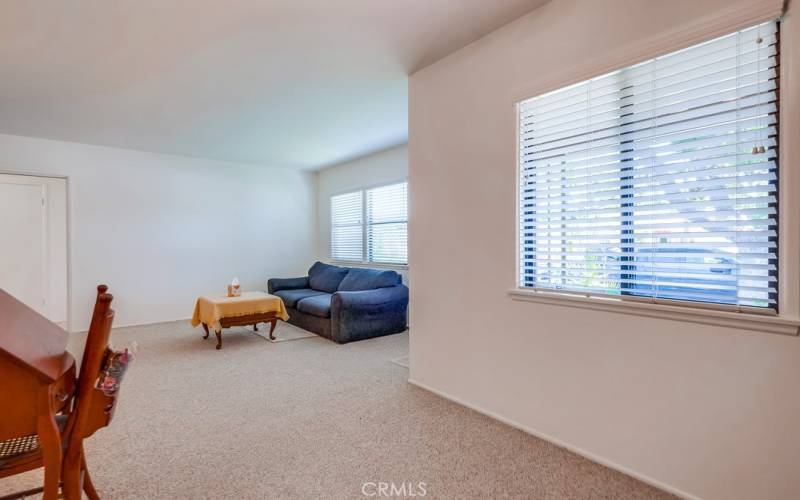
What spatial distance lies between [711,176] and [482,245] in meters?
1.27

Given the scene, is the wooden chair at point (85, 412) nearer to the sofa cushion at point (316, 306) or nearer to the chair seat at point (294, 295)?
the sofa cushion at point (316, 306)

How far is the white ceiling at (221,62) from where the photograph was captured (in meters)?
2.29

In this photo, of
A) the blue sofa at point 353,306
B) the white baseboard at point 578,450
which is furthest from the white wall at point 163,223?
the white baseboard at point 578,450

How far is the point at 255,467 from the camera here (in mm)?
2008

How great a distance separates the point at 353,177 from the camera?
631 centimetres

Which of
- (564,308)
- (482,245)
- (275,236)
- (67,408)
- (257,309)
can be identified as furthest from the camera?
(275,236)

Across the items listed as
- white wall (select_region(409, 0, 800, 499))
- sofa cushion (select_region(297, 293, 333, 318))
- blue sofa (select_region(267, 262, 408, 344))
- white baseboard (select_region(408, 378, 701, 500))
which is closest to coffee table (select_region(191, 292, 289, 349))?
sofa cushion (select_region(297, 293, 333, 318))

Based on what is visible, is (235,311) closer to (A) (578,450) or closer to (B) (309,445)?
(B) (309,445)

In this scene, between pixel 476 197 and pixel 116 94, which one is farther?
pixel 116 94

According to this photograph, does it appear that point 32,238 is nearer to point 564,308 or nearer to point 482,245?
point 482,245

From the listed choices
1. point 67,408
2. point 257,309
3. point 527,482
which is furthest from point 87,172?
point 527,482

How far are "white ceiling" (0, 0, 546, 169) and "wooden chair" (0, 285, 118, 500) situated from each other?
6.28ft

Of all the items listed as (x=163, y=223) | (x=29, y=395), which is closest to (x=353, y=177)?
(x=163, y=223)

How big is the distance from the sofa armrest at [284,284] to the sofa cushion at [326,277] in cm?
14
